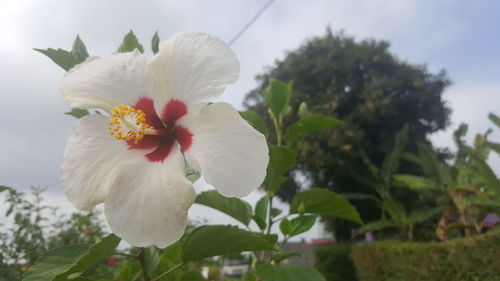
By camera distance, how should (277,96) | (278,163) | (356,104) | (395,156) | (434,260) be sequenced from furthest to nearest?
1. (356,104)
2. (395,156)
3. (434,260)
4. (277,96)
5. (278,163)

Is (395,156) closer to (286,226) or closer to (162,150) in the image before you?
(286,226)

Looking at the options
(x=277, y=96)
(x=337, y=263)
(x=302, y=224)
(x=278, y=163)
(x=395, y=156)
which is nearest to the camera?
(x=278, y=163)

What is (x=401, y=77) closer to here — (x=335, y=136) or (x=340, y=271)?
(x=335, y=136)

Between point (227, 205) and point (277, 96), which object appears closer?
point (227, 205)

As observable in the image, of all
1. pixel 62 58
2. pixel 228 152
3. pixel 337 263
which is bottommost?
pixel 337 263

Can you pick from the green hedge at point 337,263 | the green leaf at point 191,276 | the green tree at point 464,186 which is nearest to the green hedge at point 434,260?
the green tree at point 464,186

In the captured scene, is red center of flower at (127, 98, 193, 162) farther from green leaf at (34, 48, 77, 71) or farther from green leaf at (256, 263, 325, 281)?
green leaf at (256, 263, 325, 281)

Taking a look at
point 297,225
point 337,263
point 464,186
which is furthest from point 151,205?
point 337,263
